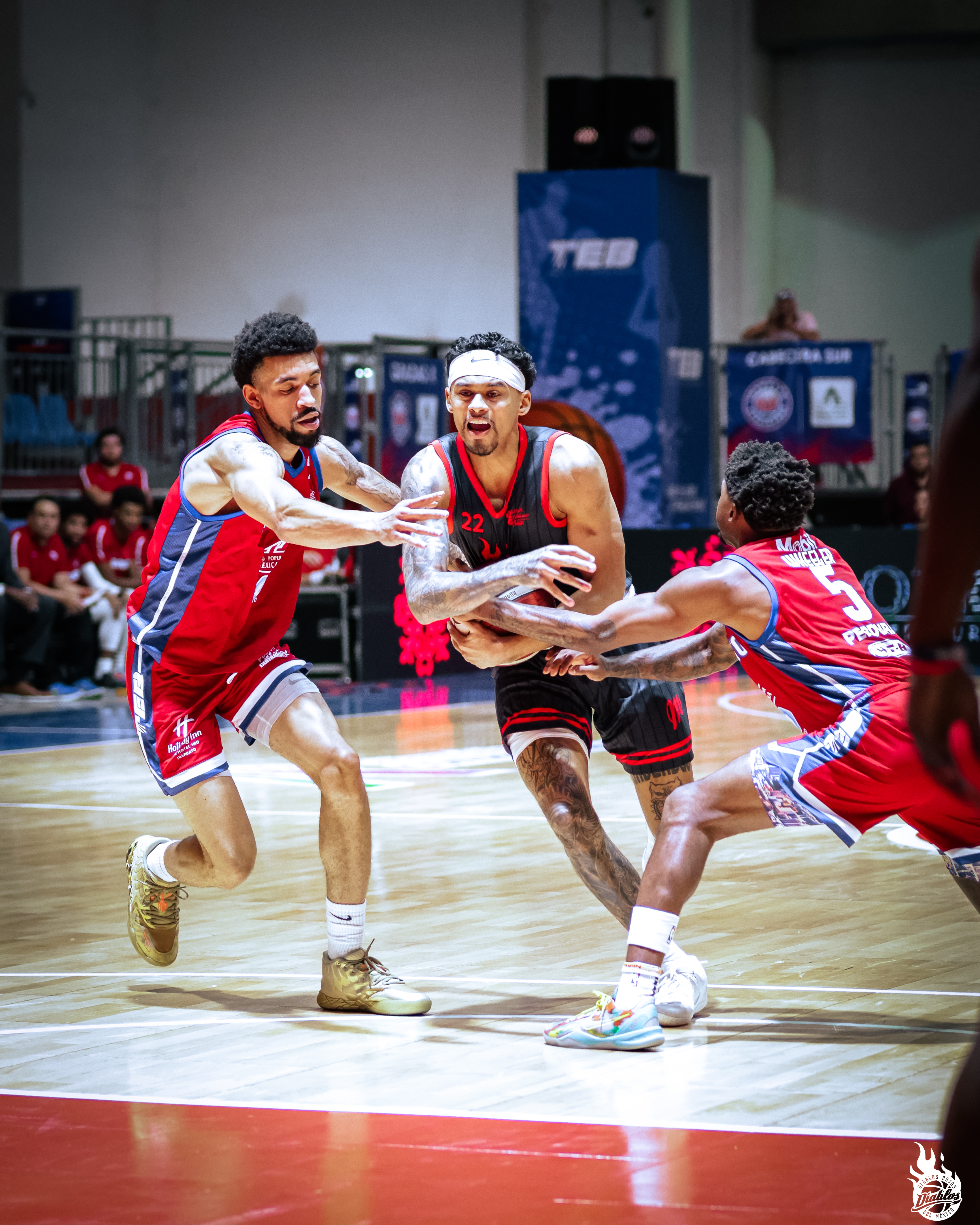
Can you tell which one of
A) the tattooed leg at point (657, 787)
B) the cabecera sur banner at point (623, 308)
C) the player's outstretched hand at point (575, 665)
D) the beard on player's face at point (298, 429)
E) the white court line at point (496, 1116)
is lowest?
the white court line at point (496, 1116)

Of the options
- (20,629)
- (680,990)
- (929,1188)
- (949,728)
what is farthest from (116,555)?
(949,728)

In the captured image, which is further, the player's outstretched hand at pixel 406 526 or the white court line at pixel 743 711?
the white court line at pixel 743 711

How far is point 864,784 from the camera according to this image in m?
3.85

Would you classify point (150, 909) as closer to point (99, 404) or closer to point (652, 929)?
point (652, 929)

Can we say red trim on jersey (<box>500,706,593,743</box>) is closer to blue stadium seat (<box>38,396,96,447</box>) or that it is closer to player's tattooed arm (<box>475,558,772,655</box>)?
player's tattooed arm (<box>475,558,772,655</box>)

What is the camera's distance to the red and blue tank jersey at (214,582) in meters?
4.63

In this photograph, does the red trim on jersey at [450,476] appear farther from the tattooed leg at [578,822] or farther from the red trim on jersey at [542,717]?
the tattooed leg at [578,822]

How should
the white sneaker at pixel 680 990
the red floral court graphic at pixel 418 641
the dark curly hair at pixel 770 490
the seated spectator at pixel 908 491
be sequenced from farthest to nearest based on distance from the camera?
the seated spectator at pixel 908 491 → the red floral court graphic at pixel 418 641 → the white sneaker at pixel 680 990 → the dark curly hair at pixel 770 490

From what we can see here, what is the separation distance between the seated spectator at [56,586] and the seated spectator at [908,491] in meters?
6.62

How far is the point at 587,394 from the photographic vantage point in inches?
528

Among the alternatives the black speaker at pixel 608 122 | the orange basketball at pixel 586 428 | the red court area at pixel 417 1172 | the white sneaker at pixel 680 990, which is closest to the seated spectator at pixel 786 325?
the black speaker at pixel 608 122

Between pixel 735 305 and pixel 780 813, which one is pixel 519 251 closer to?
pixel 735 305

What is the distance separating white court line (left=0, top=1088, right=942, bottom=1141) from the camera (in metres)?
3.29

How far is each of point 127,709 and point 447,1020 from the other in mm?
8474
